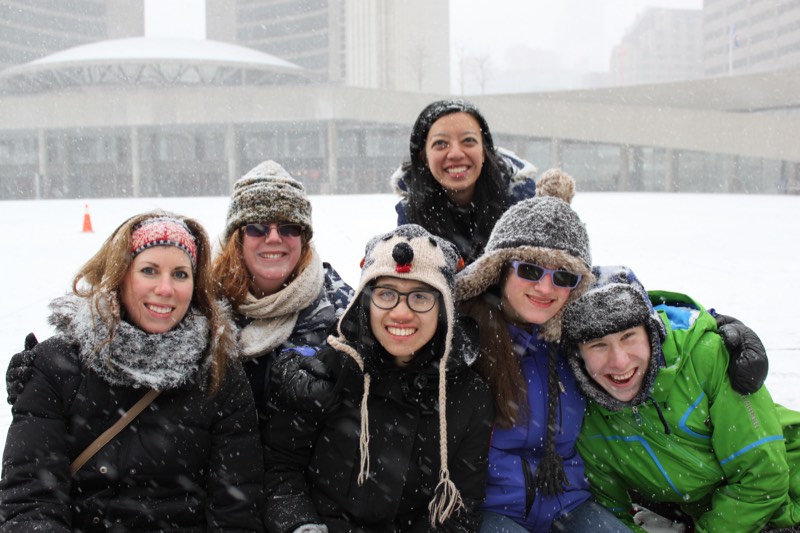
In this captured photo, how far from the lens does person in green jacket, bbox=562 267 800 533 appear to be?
2559 millimetres

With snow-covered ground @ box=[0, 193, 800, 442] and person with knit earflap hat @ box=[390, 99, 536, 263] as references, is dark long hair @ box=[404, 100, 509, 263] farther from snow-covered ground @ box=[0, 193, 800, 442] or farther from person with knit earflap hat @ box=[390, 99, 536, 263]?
snow-covered ground @ box=[0, 193, 800, 442]

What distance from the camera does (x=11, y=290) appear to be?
27.7ft

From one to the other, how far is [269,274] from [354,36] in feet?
293

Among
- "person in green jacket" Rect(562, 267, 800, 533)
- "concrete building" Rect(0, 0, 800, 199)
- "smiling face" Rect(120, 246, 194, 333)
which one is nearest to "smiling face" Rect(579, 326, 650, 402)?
"person in green jacket" Rect(562, 267, 800, 533)

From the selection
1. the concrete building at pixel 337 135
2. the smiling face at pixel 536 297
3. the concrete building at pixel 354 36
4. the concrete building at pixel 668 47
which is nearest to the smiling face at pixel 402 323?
the smiling face at pixel 536 297

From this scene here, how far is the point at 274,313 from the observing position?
9.82 feet

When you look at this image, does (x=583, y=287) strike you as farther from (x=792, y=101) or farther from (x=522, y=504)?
(x=792, y=101)

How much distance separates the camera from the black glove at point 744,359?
252 cm

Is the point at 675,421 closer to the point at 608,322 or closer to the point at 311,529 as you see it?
Answer: the point at 608,322

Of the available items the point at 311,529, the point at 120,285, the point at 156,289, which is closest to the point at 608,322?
the point at 311,529

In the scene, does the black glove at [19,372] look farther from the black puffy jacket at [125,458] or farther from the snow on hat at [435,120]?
the snow on hat at [435,120]

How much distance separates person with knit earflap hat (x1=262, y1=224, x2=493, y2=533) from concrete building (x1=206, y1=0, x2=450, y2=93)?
267 ft

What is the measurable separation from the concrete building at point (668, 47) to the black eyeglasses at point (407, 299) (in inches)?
5975

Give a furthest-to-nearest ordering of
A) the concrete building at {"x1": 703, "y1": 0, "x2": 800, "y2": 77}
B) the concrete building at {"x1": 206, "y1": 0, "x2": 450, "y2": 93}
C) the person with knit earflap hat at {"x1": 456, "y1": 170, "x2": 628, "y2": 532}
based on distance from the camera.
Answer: the concrete building at {"x1": 206, "y1": 0, "x2": 450, "y2": 93}, the concrete building at {"x1": 703, "y1": 0, "x2": 800, "y2": 77}, the person with knit earflap hat at {"x1": 456, "y1": 170, "x2": 628, "y2": 532}
